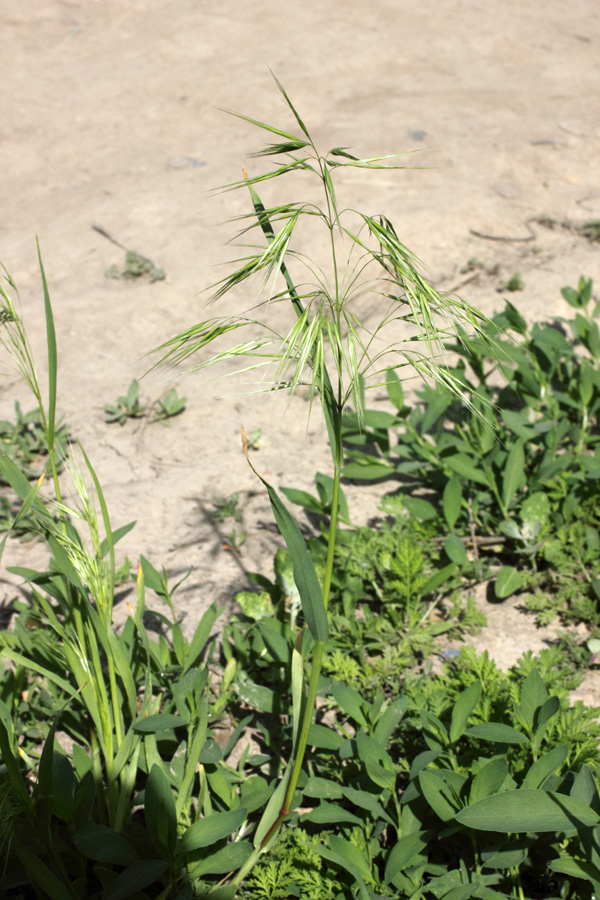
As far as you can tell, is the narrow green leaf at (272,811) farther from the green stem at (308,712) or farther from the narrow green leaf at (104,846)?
the narrow green leaf at (104,846)

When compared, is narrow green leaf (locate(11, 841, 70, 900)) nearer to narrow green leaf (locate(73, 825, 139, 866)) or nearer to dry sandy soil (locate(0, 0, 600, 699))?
narrow green leaf (locate(73, 825, 139, 866))

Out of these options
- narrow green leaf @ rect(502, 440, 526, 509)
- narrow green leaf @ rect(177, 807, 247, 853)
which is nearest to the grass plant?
narrow green leaf @ rect(177, 807, 247, 853)

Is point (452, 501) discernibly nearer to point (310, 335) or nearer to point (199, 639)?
point (199, 639)

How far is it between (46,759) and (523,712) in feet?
2.98

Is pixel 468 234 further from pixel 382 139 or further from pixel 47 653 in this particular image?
pixel 47 653

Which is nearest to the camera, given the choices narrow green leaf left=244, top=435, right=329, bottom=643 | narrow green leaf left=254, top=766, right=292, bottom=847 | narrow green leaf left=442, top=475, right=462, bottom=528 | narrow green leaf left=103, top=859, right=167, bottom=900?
narrow green leaf left=244, top=435, right=329, bottom=643

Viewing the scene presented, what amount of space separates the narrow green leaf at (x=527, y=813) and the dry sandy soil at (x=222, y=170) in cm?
81

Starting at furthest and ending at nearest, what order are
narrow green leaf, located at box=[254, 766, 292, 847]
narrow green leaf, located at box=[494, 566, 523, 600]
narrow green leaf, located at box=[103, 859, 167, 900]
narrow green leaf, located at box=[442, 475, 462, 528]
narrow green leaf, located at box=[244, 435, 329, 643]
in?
narrow green leaf, located at box=[442, 475, 462, 528] < narrow green leaf, located at box=[494, 566, 523, 600] < narrow green leaf, located at box=[254, 766, 292, 847] < narrow green leaf, located at box=[103, 859, 167, 900] < narrow green leaf, located at box=[244, 435, 329, 643]

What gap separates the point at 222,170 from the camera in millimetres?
4484

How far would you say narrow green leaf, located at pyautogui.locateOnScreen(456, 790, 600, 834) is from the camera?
119cm

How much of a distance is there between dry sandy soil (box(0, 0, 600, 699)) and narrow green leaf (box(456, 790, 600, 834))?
0.81 metres

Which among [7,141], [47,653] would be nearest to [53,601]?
[47,653]

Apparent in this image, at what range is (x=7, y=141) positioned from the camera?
4.98m

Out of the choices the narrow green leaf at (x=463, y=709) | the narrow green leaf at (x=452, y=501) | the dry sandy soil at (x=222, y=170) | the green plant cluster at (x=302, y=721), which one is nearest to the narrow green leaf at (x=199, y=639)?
the green plant cluster at (x=302, y=721)
